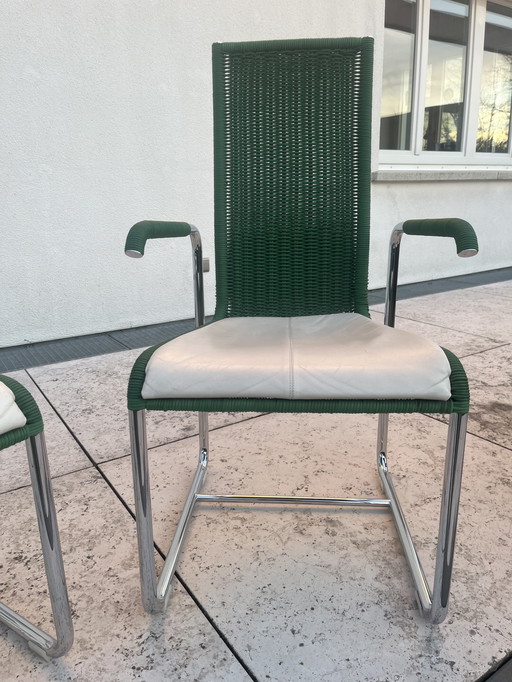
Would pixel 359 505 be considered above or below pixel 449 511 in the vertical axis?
below

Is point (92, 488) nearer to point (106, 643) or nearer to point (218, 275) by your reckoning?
point (106, 643)

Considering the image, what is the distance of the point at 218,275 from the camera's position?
1182 millimetres

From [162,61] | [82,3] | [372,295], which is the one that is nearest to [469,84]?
[372,295]

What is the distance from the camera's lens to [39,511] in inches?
28.5

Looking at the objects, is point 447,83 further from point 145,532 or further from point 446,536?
point 145,532

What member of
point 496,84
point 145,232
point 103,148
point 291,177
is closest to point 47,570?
point 145,232

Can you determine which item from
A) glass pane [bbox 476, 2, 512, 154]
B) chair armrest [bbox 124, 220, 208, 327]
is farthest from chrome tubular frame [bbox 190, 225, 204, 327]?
glass pane [bbox 476, 2, 512, 154]

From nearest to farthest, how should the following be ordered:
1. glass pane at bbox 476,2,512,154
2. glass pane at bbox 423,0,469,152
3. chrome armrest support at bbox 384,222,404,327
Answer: chrome armrest support at bbox 384,222,404,327
glass pane at bbox 423,0,469,152
glass pane at bbox 476,2,512,154

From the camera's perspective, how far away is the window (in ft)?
11.8

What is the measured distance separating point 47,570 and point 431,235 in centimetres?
78

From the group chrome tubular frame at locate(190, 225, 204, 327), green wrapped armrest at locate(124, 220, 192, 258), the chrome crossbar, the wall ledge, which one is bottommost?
the chrome crossbar

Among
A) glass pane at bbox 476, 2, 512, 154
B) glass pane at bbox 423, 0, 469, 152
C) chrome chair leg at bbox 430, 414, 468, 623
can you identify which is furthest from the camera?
glass pane at bbox 476, 2, 512, 154

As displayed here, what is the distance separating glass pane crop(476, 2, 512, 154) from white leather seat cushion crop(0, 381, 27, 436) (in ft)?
14.9

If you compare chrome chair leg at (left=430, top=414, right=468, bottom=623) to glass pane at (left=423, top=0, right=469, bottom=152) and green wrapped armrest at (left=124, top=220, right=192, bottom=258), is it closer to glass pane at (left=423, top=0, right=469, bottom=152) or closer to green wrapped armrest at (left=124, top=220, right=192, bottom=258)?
green wrapped armrest at (left=124, top=220, right=192, bottom=258)
